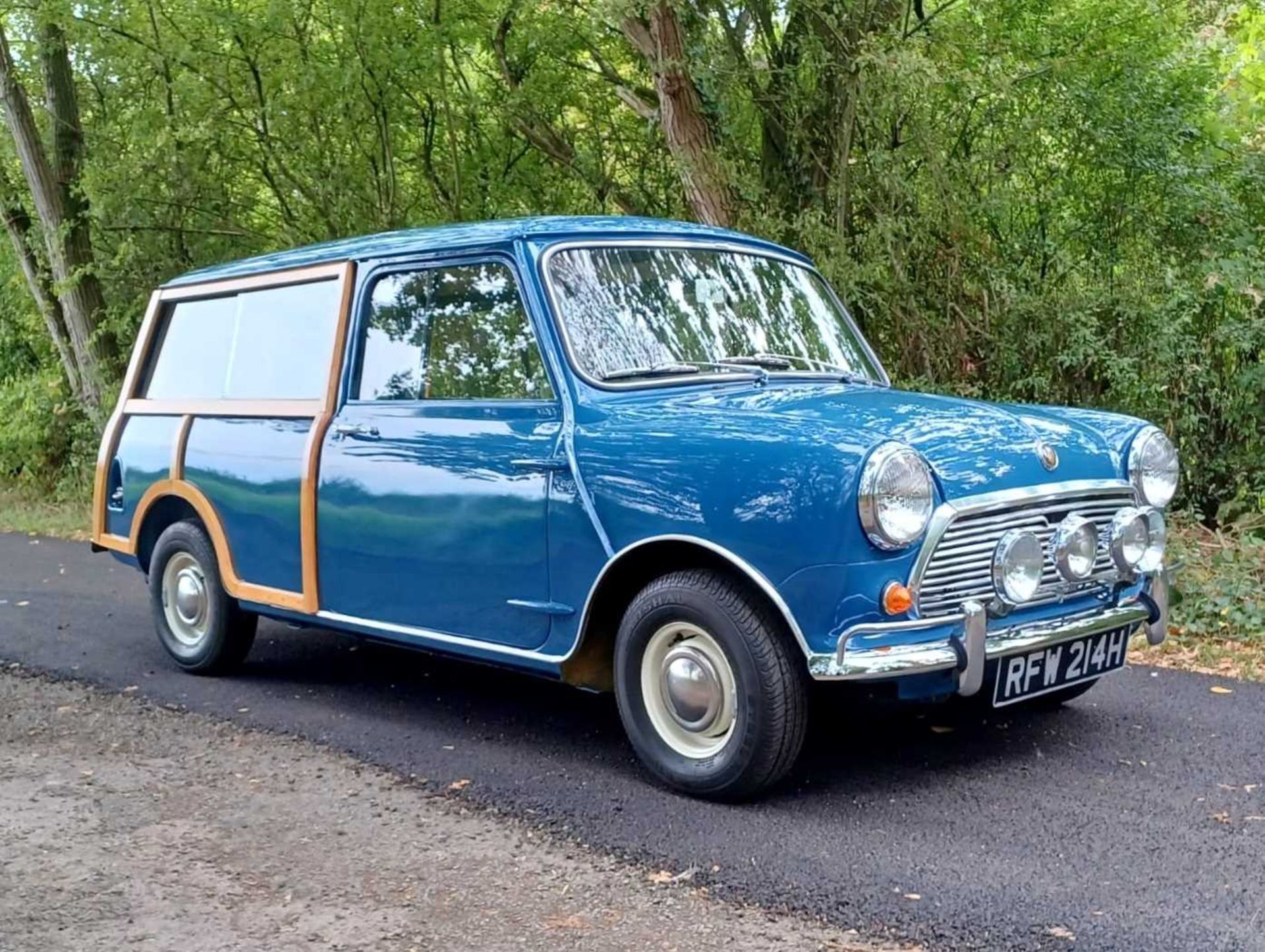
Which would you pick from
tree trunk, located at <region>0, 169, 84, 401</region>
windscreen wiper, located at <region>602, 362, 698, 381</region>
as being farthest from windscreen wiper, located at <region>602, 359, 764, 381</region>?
tree trunk, located at <region>0, 169, 84, 401</region>

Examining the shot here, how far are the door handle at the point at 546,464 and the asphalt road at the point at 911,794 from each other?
1060 millimetres

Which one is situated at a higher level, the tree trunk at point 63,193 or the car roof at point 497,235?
the tree trunk at point 63,193

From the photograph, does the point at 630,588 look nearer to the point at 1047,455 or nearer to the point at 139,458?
the point at 1047,455

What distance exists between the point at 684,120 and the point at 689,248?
4.83 m

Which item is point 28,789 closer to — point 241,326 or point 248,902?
point 248,902

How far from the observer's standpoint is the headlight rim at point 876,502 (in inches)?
148

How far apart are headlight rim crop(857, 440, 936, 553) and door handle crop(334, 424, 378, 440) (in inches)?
84.8

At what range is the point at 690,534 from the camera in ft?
13.3

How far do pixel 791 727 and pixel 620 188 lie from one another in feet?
28.0

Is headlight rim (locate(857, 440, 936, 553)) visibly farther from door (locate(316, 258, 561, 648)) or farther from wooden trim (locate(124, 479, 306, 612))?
wooden trim (locate(124, 479, 306, 612))

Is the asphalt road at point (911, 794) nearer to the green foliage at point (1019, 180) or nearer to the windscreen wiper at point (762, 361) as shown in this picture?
the windscreen wiper at point (762, 361)

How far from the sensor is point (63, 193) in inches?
575

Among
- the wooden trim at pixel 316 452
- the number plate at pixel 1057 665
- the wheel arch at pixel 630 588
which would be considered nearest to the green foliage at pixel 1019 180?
the wooden trim at pixel 316 452

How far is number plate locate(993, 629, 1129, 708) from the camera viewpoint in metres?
4.09
